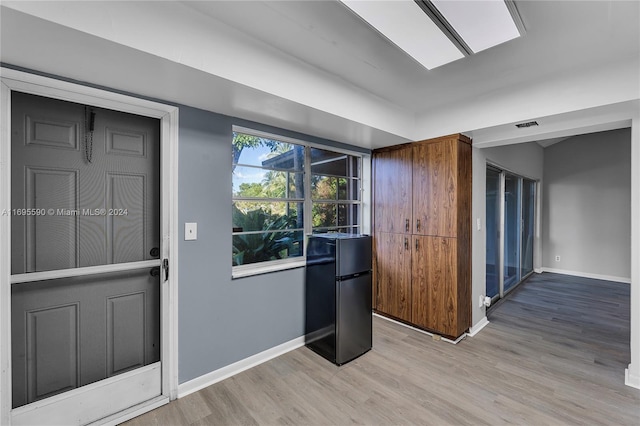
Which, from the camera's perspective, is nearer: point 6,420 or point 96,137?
point 6,420

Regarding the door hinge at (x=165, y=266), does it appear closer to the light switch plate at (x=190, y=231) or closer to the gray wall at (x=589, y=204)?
the light switch plate at (x=190, y=231)

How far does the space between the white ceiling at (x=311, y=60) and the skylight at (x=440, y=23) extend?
0.12 m

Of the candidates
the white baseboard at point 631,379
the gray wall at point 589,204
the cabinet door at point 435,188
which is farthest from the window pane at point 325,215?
the gray wall at point 589,204

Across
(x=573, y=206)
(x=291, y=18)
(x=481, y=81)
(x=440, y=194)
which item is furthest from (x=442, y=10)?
(x=573, y=206)

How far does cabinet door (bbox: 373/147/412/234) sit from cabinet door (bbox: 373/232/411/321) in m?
0.13

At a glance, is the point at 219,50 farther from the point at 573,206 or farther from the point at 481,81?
the point at 573,206

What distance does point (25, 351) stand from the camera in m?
1.60

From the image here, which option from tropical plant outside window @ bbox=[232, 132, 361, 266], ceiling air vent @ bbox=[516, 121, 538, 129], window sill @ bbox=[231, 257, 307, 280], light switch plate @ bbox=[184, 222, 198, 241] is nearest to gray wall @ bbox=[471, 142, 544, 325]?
ceiling air vent @ bbox=[516, 121, 538, 129]

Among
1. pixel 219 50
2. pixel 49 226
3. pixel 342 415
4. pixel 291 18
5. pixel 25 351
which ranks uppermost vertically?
pixel 291 18

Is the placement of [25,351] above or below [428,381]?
above

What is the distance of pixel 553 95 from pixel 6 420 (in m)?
4.15

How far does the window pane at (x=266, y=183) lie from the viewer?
2473 mm

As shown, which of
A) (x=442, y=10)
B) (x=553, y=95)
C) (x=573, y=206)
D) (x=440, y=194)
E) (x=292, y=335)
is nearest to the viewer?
(x=442, y=10)

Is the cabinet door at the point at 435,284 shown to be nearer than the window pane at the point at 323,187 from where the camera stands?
Yes
